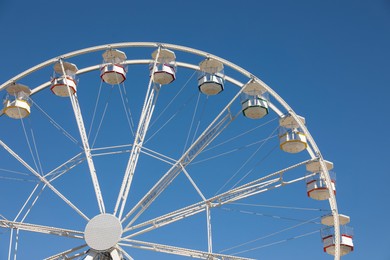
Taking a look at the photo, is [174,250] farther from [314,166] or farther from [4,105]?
[4,105]

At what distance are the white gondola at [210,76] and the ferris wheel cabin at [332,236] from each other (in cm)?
549

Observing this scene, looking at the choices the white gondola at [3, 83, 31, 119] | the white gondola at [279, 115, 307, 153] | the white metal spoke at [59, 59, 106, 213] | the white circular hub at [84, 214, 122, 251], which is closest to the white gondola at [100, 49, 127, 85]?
the white metal spoke at [59, 59, 106, 213]

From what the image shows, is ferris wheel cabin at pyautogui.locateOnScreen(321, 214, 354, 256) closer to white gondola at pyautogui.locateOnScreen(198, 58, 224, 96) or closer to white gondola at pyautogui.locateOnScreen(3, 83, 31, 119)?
white gondola at pyautogui.locateOnScreen(198, 58, 224, 96)

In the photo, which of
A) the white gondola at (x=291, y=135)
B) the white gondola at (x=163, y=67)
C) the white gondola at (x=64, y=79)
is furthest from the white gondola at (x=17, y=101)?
the white gondola at (x=291, y=135)

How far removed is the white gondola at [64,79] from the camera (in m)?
21.5

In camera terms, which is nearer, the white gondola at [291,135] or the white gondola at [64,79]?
the white gondola at [291,135]

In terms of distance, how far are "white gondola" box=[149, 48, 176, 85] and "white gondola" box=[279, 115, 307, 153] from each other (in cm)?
394

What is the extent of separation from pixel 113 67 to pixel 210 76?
3213mm

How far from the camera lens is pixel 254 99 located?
69.9 feet

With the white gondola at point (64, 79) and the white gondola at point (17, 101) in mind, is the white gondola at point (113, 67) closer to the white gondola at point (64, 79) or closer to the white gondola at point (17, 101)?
the white gondola at point (64, 79)

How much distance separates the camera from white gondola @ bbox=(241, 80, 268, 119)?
21.3m

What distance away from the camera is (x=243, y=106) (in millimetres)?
21344

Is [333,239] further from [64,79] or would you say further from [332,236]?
[64,79]

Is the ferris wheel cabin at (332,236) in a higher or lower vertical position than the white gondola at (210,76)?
lower
